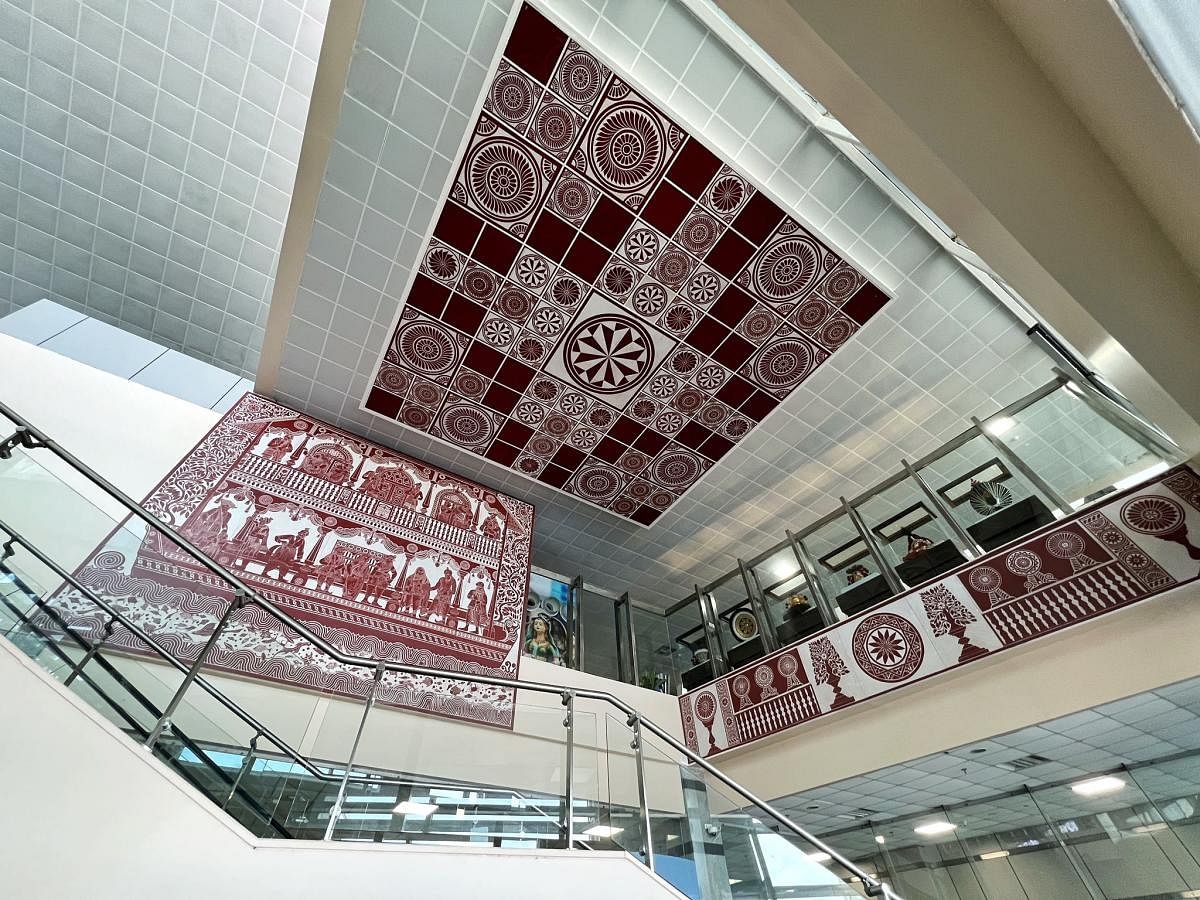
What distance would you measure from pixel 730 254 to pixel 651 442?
86.4 inches

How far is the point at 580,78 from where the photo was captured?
12.9 ft

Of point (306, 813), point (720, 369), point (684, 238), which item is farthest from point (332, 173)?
point (306, 813)

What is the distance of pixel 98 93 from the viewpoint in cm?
457

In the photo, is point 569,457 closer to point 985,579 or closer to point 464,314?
point 464,314

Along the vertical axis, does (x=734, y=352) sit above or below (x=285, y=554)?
above

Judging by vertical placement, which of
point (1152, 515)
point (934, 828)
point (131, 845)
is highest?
point (1152, 515)

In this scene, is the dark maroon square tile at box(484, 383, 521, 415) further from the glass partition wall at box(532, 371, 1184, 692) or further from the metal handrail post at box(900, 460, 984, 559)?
the metal handrail post at box(900, 460, 984, 559)

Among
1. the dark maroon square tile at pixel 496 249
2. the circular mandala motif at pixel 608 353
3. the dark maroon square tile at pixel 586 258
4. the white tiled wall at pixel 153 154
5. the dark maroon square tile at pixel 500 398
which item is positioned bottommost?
the circular mandala motif at pixel 608 353

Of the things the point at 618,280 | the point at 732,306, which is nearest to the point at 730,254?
the point at 732,306

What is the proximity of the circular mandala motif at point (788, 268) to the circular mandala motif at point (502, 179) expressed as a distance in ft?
6.62

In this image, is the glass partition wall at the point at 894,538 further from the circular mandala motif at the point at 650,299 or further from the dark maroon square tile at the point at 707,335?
the circular mandala motif at the point at 650,299

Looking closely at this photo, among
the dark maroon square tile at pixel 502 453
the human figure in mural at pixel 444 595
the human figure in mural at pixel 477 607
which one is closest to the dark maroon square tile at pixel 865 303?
the dark maroon square tile at pixel 502 453

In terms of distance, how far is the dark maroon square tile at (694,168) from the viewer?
422cm

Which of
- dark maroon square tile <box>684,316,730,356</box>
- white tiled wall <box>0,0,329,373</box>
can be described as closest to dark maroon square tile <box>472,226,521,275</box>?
dark maroon square tile <box>684,316,730,356</box>
